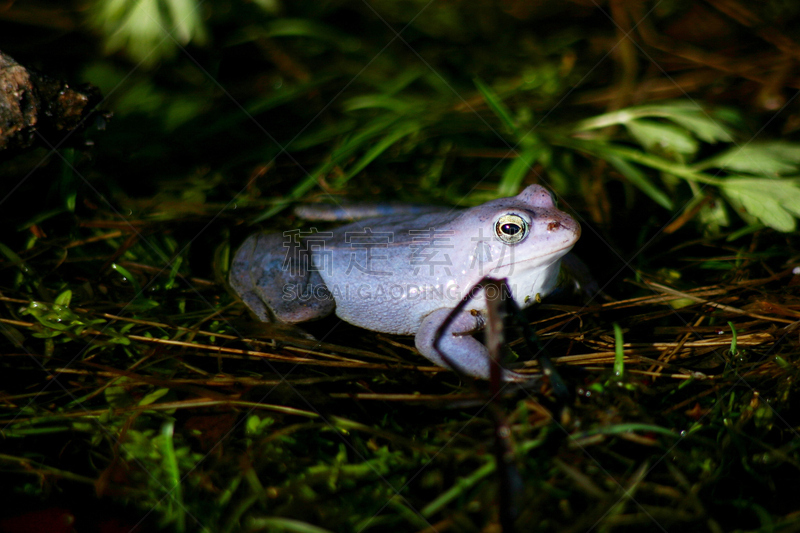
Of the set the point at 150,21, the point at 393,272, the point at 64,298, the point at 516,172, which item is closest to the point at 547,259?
the point at 393,272

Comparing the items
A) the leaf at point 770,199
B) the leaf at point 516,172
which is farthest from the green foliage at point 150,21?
the leaf at point 770,199

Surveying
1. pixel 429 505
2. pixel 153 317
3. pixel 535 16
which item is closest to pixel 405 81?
pixel 535 16

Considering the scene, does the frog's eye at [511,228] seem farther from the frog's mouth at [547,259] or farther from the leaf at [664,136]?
the leaf at [664,136]

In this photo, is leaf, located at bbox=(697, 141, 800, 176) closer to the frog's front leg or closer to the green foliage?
the frog's front leg

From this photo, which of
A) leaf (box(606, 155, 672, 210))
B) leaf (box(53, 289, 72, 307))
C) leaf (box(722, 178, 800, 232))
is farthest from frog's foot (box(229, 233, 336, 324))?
leaf (box(722, 178, 800, 232))

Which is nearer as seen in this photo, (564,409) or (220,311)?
(564,409)

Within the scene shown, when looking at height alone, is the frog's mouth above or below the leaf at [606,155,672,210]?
below

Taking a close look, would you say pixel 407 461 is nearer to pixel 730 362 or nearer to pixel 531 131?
pixel 730 362

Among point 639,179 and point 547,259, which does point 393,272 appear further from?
point 639,179
